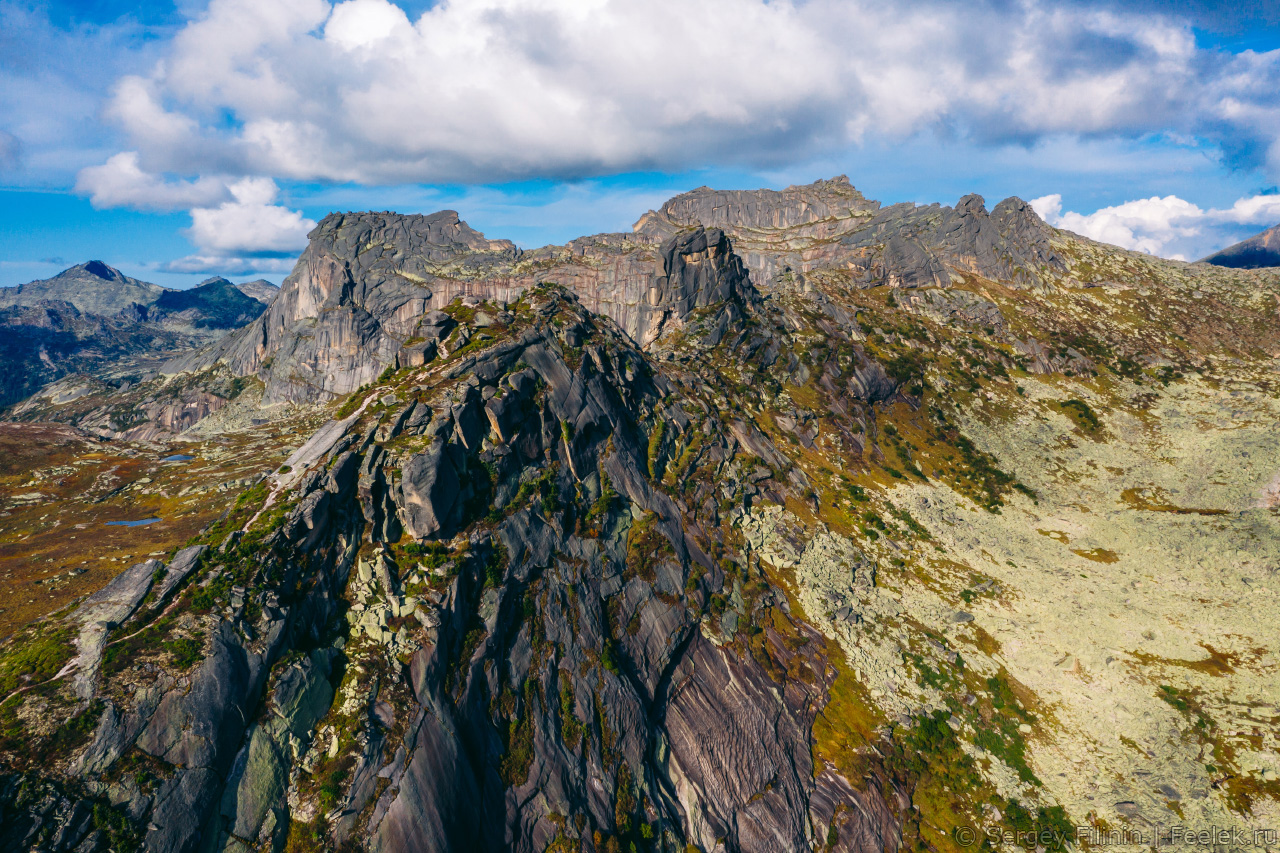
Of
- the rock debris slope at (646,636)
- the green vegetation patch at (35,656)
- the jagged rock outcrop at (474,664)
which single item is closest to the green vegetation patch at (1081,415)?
the rock debris slope at (646,636)

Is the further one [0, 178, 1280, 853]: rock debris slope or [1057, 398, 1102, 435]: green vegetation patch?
[1057, 398, 1102, 435]: green vegetation patch

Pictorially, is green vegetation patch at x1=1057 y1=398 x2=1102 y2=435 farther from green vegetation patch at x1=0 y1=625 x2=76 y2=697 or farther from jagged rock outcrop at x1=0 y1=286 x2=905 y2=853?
green vegetation patch at x1=0 y1=625 x2=76 y2=697

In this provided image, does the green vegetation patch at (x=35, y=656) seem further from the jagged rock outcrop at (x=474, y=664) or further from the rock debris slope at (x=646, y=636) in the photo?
the jagged rock outcrop at (x=474, y=664)

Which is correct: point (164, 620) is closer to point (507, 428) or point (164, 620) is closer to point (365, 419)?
point (365, 419)

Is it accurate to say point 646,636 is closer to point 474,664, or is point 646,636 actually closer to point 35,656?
point 474,664

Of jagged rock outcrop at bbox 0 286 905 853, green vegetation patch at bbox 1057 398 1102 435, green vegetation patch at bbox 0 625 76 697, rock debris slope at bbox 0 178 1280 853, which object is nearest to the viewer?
green vegetation patch at bbox 0 625 76 697

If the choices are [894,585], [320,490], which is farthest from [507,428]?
[894,585]

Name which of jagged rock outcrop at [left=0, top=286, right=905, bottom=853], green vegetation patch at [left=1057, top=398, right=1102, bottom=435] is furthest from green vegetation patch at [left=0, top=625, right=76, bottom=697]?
green vegetation patch at [left=1057, top=398, right=1102, bottom=435]

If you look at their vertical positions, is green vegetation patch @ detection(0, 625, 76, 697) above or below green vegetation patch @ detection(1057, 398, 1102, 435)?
below
